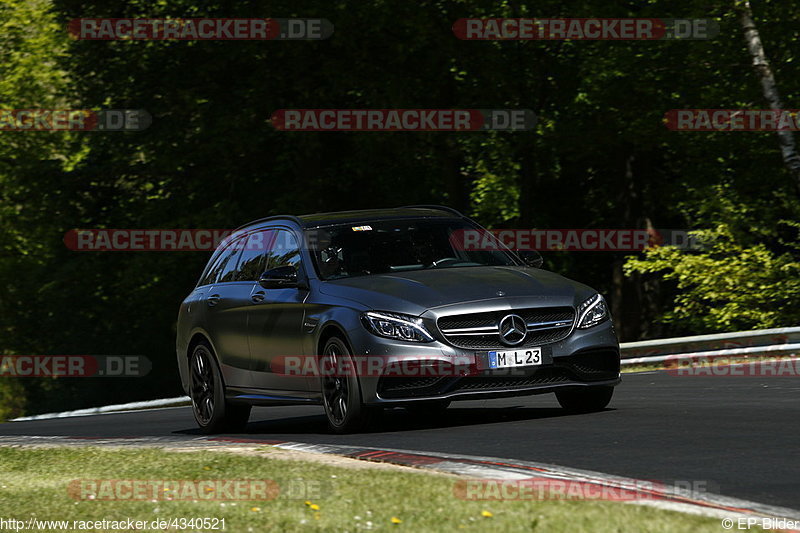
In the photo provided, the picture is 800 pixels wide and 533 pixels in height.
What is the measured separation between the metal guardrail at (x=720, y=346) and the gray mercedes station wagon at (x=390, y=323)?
6.19 metres

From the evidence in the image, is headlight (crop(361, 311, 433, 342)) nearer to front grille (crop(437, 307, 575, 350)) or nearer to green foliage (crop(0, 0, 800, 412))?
front grille (crop(437, 307, 575, 350))

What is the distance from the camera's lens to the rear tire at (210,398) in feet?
44.2

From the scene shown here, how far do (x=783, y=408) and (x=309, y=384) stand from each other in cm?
376

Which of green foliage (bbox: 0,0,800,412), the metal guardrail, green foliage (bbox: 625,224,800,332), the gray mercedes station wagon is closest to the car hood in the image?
the gray mercedes station wagon

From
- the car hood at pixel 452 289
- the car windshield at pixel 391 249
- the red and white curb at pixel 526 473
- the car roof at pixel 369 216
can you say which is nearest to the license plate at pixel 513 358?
the car hood at pixel 452 289

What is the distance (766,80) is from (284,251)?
15.5 metres

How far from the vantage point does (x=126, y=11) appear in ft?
125

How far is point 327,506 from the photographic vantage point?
738 centimetres

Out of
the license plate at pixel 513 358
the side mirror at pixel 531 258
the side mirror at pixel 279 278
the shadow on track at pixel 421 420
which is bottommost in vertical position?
the shadow on track at pixel 421 420

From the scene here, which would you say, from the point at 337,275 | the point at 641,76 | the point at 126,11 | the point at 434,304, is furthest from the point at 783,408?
the point at 126,11

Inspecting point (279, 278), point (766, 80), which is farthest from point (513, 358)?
point (766, 80)

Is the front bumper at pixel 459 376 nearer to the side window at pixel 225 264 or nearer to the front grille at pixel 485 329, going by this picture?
the front grille at pixel 485 329

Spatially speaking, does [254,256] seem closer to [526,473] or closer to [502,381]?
[502,381]

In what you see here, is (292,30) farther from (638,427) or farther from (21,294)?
(638,427)
